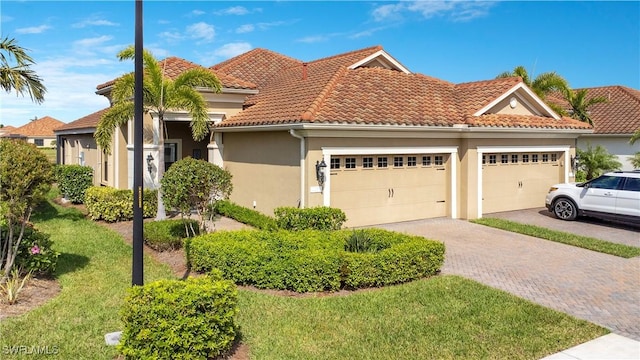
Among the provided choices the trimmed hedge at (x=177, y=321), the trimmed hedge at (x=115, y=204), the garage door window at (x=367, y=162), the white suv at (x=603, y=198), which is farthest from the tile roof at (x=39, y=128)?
the trimmed hedge at (x=177, y=321)

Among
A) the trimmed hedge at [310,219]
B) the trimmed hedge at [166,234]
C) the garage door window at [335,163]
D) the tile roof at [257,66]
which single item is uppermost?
the tile roof at [257,66]

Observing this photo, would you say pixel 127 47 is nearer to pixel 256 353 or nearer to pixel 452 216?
pixel 256 353

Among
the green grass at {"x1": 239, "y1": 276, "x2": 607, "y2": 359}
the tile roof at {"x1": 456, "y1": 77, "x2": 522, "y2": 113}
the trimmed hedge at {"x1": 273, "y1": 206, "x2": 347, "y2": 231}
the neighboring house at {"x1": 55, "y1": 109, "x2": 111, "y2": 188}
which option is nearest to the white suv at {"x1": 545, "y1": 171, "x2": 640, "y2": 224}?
the tile roof at {"x1": 456, "y1": 77, "x2": 522, "y2": 113}

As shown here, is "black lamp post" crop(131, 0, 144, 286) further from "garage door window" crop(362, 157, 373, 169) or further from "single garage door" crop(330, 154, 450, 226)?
"garage door window" crop(362, 157, 373, 169)

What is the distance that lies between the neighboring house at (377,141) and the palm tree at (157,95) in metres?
1.60

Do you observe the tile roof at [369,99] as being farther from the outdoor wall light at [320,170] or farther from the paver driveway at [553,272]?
the paver driveway at [553,272]

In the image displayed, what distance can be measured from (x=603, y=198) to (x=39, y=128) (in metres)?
61.4

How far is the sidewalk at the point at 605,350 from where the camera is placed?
5.41 m

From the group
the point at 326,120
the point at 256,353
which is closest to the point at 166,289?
the point at 256,353

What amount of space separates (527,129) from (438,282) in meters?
9.72

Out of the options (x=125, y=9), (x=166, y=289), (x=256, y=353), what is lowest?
(x=256, y=353)

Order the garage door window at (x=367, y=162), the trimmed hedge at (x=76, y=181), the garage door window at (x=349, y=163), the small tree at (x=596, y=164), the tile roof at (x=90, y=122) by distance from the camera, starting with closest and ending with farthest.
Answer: the garage door window at (x=349, y=163) < the garage door window at (x=367, y=162) < the trimmed hedge at (x=76, y=181) < the tile roof at (x=90, y=122) < the small tree at (x=596, y=164)

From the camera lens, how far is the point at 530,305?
7082 mm

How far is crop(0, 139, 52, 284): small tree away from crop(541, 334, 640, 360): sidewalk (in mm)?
7708
